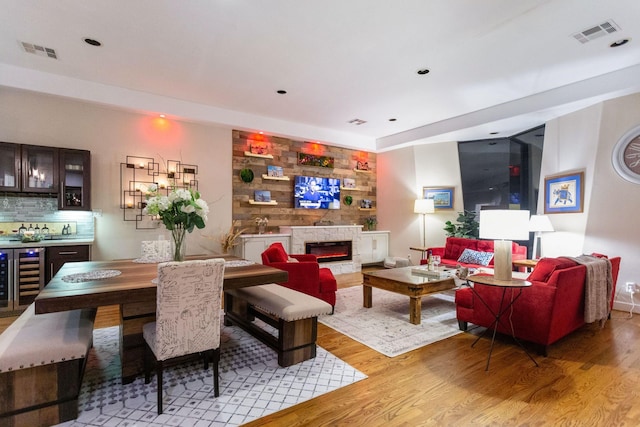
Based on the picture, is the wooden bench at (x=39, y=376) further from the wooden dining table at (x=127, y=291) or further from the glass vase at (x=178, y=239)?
the glass vase at (x=178, y=239)

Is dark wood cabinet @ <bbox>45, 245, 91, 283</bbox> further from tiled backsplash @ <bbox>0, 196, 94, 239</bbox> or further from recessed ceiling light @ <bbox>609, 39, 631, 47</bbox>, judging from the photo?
recessed ceiling light @ <bbox>609, 39, 631, 47</bbox>

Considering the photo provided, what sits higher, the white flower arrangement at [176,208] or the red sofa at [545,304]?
the white flower arrangement at [176,208]

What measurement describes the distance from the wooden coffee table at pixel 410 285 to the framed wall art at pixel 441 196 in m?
3.10

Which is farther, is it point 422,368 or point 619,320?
point 619,320

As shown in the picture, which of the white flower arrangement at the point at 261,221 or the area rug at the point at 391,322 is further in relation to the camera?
the white flower arrangement at the point at 261,221

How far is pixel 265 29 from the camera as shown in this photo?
11.2ft

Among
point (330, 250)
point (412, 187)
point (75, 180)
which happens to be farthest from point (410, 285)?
point (75, 180)

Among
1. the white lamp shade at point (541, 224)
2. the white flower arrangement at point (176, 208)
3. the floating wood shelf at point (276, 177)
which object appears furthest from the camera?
the floating wood shelf at point (276, 177)

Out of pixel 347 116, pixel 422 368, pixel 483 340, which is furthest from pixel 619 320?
pixel 347 116

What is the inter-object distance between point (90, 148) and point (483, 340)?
601 centimetres

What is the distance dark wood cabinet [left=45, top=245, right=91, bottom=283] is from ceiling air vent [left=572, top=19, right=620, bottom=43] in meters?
6.63

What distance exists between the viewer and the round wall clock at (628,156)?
4293 mm

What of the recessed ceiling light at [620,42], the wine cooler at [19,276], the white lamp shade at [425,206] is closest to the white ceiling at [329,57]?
the recessed ceiling light at [620,42]

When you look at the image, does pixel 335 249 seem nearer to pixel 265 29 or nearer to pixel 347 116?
pixel 347 116
